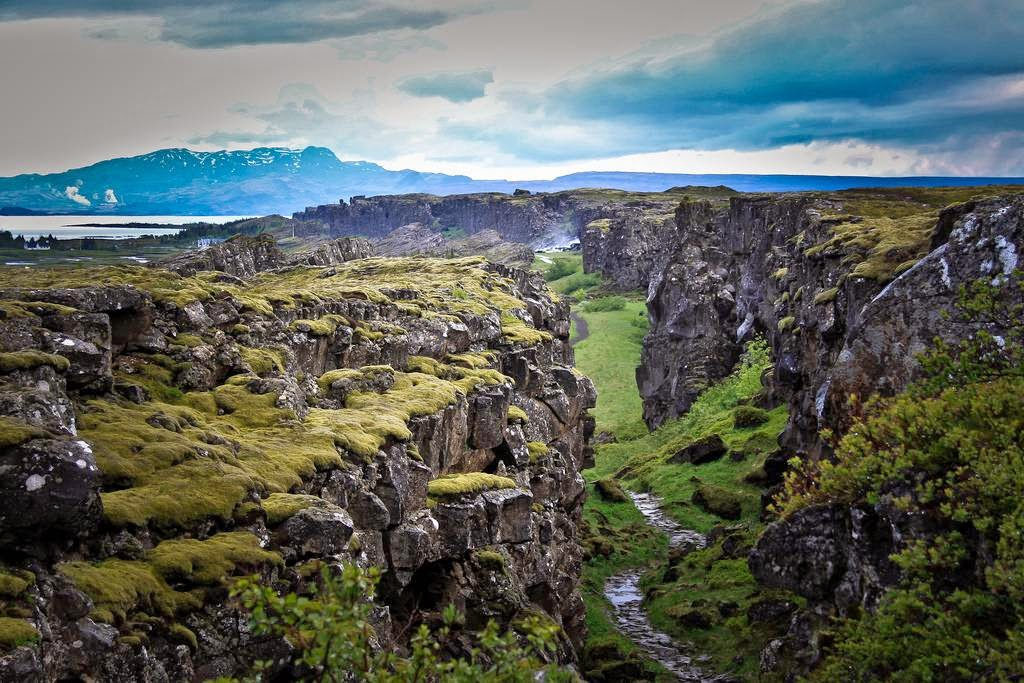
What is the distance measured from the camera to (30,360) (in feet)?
74.7

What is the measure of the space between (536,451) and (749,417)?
51821mm

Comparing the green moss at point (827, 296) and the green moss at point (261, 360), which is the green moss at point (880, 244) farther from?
the green moss at point (261, 360)

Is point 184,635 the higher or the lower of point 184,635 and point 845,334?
the lower

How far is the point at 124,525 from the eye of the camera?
19641 millimetres

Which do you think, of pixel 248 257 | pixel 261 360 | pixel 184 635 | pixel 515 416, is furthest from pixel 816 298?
pixel 248 257

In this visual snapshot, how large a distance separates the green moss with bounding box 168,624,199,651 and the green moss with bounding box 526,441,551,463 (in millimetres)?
30957

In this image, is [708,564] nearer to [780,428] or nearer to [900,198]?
[780,428]

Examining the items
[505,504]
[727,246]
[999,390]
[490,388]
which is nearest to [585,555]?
[490,388]

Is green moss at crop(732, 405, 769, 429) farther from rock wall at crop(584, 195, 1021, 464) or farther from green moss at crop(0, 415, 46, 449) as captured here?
green moss at crop(0, 415, 46, 449)

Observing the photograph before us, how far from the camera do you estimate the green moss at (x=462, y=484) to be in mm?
34031

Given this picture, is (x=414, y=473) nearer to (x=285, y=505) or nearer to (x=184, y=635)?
(x=285, y=505)

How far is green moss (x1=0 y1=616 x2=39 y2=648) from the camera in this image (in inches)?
571

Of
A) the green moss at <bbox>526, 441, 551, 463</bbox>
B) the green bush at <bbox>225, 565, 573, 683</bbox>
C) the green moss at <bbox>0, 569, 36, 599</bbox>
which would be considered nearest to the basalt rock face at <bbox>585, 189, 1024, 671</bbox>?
the green moss at <bbox>526, 441, 551, 463</bbox>

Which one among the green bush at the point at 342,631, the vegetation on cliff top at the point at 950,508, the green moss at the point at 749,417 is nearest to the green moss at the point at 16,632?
the green bush at the point at 342,631
